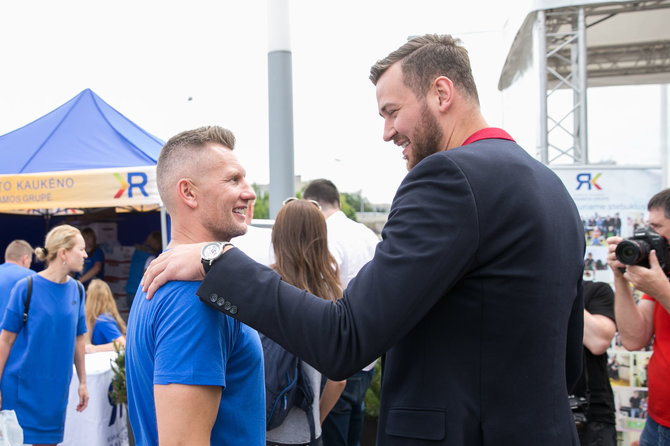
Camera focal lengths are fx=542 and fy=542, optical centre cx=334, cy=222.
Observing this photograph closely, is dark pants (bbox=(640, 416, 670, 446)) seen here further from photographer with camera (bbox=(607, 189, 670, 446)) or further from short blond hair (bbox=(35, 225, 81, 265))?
short blond hair (bbox=(35, 225, 81, 265))

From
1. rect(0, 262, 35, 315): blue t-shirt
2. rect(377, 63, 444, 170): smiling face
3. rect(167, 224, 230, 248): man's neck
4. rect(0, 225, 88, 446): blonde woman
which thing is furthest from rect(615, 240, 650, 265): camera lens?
rect(0, 262, 35, 315): blue t-shirt

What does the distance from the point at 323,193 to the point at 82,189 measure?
2.73 metres

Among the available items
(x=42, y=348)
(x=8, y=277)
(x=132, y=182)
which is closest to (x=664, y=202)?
(x=42, y=348)

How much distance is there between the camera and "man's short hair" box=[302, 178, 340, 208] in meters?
4.61

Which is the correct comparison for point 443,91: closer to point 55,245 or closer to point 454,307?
point 454,307

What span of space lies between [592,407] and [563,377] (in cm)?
201

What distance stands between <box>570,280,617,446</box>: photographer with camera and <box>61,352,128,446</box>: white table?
367 centimetres

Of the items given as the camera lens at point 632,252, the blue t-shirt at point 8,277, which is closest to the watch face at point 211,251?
the camera lens at point 632,252

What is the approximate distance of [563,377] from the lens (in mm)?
1319

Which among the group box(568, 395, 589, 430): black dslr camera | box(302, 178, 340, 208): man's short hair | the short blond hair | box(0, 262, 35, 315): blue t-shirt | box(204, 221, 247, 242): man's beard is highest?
box(302, 178, 340, 208): man's short hair

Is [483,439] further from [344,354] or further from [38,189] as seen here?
[38,189]

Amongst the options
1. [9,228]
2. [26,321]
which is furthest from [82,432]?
[9,228]

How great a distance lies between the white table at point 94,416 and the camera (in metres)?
4.51

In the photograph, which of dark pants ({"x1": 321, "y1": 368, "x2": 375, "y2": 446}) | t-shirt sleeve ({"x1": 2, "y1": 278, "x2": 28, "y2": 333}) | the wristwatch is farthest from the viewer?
t-shirt sleeve ({"x1": 2, "y1": 278, "x2": 28, "y2": 333})
